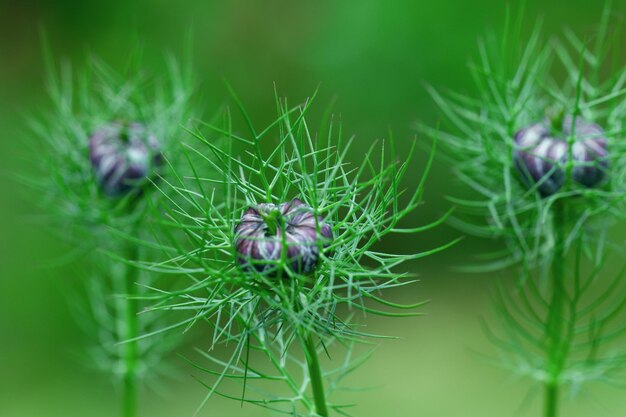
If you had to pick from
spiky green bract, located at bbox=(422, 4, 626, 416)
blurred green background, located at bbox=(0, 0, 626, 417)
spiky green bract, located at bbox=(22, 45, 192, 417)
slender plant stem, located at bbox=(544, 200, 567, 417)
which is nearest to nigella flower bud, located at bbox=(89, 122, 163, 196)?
spiky green bract, located at bbox=(22, 45, 192, 417)

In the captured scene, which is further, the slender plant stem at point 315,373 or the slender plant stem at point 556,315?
the slender plant stem at point 556,315

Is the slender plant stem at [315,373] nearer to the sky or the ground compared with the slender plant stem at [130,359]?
nearer to the ground

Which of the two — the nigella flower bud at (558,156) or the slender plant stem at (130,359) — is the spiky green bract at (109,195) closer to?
the slender plant stem at (130,359)

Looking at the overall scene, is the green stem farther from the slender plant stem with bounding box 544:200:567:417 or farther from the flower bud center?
the flower bud center

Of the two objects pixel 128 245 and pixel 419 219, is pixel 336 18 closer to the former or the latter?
pixel 419 219

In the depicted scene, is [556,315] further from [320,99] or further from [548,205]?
[320,99]

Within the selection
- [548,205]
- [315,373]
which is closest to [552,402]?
[548,205]

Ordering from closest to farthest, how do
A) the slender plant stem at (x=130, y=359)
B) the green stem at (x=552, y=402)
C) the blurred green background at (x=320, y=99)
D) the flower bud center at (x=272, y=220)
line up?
1. the flower bud center at (x=272, y=220)
2. the green stem at (x=552, y=402)
3. the slender plant stem at (x=130, y=359)
4. the blurred green background at (x=320, y=99)

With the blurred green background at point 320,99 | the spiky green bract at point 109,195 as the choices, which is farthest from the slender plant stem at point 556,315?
the blurred green background at point 320,99
